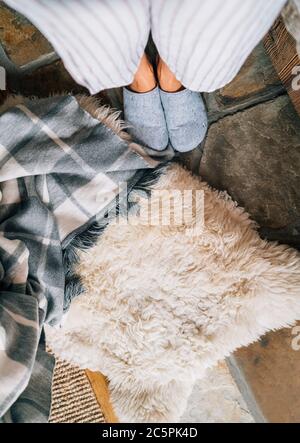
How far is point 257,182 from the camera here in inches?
34.5

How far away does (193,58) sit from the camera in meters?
0.53

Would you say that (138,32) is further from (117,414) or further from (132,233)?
(117,414)

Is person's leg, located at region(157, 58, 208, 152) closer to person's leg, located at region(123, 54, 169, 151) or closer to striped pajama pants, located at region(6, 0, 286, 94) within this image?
person's leg, located at region(123, 54, 169, 151)

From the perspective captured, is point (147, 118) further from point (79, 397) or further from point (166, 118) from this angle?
point (79, 397)

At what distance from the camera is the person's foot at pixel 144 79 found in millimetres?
787

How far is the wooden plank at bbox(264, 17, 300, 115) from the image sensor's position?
738mm

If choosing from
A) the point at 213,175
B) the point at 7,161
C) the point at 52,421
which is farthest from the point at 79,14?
the point at 52,421

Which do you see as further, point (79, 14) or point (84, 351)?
point (84, 351)

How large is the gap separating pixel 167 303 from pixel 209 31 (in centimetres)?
53

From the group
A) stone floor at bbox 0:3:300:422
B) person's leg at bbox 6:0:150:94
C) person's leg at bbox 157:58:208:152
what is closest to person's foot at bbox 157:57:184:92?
person's leg at bbox 157:58:208:152

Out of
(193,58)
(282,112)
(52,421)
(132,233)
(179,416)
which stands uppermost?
(193,58)

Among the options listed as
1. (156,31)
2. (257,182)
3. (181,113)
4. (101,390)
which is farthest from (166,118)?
(101,390)

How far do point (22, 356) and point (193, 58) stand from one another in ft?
1.76

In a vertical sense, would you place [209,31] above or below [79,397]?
above
